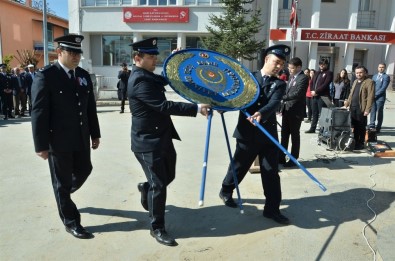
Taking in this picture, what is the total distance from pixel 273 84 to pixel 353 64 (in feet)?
76.3

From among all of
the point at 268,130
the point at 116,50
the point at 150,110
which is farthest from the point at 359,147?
the point at 116,50

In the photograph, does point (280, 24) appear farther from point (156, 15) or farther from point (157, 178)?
point (157, 178)

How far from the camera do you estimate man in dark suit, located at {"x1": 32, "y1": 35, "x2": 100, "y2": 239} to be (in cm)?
333

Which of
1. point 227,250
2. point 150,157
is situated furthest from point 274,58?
point 227,250

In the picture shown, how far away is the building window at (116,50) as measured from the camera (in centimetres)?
2597

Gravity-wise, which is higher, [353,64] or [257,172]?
[353,64]

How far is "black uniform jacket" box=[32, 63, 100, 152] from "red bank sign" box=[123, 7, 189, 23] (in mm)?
21319

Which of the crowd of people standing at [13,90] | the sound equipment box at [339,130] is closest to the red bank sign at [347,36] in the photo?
the sound equipment box at [339,130]

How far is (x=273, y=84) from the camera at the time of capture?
4.04 meters

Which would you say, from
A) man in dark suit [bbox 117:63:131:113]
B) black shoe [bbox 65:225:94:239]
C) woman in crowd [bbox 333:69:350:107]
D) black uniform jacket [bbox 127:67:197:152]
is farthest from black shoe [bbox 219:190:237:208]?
man in dark suit [bbox 117:63:131:113]

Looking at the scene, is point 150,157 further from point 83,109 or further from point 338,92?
point 338,92

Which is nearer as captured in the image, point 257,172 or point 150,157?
point 150,157

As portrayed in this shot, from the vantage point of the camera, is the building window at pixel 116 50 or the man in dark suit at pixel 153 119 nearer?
the man in dark suit at pixel 153 119

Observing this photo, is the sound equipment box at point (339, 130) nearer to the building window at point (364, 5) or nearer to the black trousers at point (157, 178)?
the black trousers at point (157, 178)
